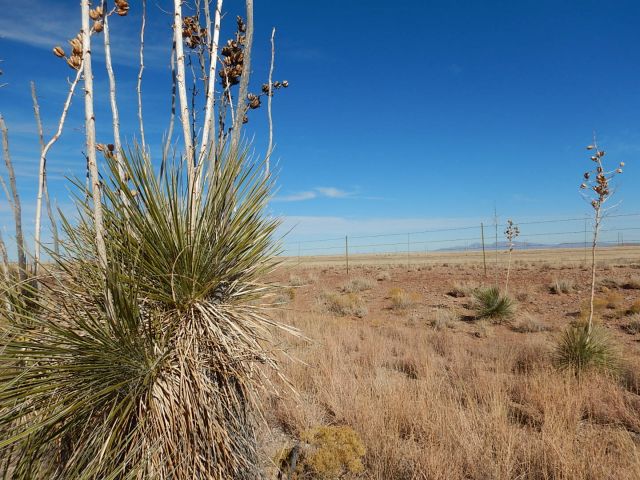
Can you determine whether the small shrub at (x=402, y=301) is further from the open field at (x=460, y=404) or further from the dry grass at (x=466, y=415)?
the dry grass at (x=466, y=415)

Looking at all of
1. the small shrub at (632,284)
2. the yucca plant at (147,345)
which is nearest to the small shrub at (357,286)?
the small shrub at (632,284)

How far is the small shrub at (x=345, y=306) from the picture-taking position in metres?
12.8

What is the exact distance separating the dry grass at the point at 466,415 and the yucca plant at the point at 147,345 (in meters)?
0.60

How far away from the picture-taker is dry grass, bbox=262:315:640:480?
9.61 feet

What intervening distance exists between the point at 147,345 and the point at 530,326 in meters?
10.6

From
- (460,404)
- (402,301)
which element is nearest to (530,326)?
(402,301)

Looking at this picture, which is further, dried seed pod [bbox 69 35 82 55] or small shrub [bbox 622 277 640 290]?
small shrub [bbox 622 277 640 290]

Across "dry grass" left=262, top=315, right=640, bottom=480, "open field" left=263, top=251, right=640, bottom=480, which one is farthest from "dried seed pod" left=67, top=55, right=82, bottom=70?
"dry grass" left=262, top=315, right=640, bottom=480

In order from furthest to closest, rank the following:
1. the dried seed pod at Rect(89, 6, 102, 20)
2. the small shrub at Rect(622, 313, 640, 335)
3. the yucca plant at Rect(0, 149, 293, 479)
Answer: the small shrub at Rect(622, 313, 640, 335)
the dried seed pod at Rect(89, 6, 102, 20)
the yucca plant at Rect(0, 149, 293, 479)

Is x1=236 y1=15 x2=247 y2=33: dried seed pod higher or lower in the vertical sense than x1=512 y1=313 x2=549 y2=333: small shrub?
higher

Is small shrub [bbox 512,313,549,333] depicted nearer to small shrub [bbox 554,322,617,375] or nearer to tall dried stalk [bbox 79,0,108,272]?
small shrub [bbox 554,322,617,375]

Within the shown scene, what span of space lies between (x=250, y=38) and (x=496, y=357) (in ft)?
21.5

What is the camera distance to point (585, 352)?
19.1 feet

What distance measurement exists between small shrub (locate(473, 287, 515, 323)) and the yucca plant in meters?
10.5
